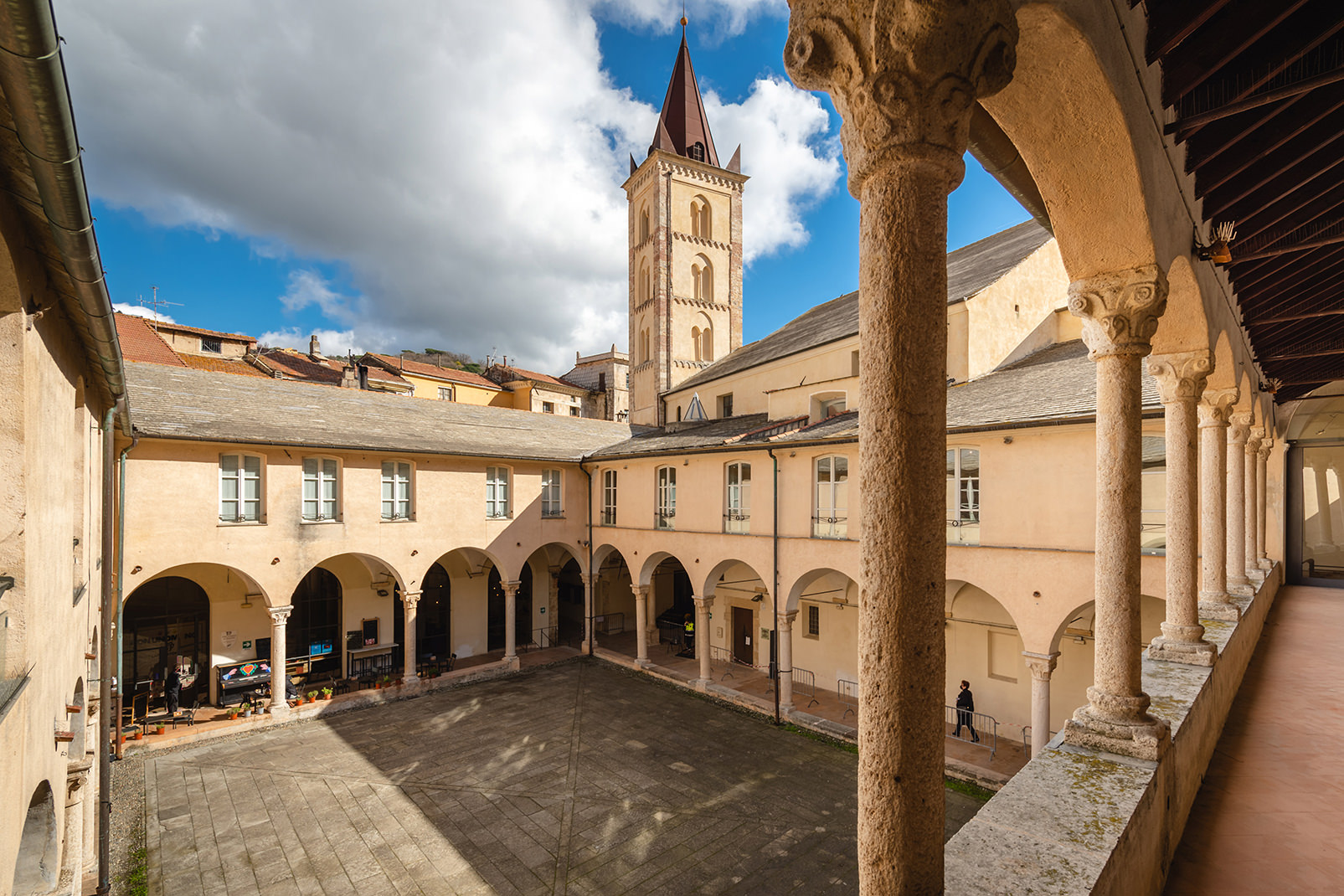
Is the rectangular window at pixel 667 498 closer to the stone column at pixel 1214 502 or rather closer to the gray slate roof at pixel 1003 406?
the gray slate roof at pixel 1003 406

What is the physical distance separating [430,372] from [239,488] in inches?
938

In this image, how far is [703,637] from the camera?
17812mm

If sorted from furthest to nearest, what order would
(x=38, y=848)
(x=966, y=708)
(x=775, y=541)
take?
1. (x=775, y=541)
2. (x=966, y=708)
3. (x=38, y=848)

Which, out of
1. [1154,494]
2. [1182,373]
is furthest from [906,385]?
[1154,494]

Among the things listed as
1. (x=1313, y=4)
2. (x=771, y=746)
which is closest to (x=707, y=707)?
(x=771, y=746)

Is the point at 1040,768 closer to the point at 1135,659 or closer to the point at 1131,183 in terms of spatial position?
the point at 1135,659

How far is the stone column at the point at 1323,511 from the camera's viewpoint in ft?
63.0

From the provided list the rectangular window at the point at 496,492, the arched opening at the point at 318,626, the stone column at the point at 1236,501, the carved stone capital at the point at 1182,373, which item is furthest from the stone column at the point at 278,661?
the stone column at the point at 1236,501

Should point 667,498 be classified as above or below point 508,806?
above

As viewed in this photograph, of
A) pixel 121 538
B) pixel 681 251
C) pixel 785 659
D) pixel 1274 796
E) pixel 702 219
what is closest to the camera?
pixel 1274 796

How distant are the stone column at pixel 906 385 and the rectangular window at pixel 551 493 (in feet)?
64.5

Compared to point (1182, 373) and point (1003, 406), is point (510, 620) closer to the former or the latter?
point (1003, 406)

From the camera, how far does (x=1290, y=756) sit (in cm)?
585

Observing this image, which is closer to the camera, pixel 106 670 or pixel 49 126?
pixel 49 126
